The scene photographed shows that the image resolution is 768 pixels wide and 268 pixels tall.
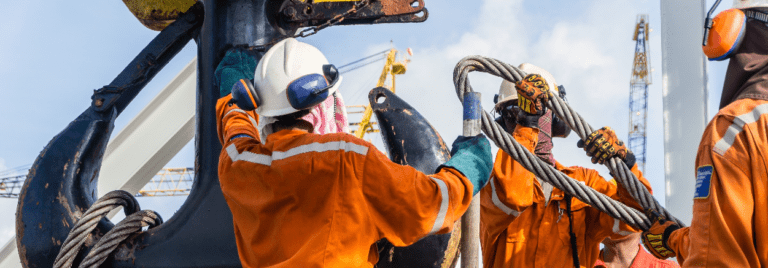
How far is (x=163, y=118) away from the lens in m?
4.89

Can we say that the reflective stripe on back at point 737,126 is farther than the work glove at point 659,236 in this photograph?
No

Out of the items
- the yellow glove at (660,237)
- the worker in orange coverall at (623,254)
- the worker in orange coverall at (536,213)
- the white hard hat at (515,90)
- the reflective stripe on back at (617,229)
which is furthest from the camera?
the worker in orange coverall at (623,254)

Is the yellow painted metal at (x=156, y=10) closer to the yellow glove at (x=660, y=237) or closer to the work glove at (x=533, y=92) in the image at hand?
the work glove at (x=533, y=92)

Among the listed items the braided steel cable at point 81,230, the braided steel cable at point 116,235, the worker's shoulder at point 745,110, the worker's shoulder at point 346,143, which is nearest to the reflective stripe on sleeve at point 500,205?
the worker's shoulder at point 745,110

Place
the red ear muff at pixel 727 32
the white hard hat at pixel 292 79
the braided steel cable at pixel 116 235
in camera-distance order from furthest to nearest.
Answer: the braided steel cable at pixel 116 235 → the red ear muff at pixel 727 32 → the white hard hat at pixel 292 79

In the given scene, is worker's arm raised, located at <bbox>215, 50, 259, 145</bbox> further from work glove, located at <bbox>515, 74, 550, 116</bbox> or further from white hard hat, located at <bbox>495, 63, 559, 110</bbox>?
white hard hat, located at <bbox>495, 63, 559, 110</bbox>

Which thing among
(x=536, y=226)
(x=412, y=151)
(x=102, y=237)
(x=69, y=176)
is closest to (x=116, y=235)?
(x=102, y=237)

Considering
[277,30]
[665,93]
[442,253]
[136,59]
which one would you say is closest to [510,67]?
[442,253]

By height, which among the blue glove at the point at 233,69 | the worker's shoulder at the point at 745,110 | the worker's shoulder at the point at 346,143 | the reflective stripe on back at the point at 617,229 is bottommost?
the reflective stripe on back at the point at 617,229

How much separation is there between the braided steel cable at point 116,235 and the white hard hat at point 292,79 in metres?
0.89

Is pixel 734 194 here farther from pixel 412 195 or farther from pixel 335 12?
pixel 335 12

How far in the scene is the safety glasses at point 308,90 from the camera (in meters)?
1.96

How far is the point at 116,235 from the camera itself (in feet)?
8.45

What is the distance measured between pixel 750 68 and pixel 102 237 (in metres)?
2.38
